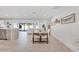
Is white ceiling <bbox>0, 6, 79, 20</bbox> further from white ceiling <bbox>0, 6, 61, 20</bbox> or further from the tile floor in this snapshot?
the tile floor

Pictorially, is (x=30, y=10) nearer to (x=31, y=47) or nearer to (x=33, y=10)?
(x=33, y=10)

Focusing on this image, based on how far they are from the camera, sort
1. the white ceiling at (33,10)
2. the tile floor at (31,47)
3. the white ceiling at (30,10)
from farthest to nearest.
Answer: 1. the white ceiling at (30,10)
2. the white ceiling at (33,10)
3. the tile floor at (31,47)

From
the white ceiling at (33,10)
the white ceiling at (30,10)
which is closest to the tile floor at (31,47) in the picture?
the white ceiling at (33,10)

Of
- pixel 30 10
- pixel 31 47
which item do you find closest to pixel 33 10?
pixel 30 10

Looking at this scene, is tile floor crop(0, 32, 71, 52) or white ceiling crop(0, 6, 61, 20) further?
white ceiling crop(0, 6, 61, 20)

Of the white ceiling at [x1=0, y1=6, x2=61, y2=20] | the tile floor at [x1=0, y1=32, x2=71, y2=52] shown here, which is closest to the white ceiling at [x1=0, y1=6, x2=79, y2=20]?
the white ceiling at [x1=0, y1=6, x2=61, y2=20]

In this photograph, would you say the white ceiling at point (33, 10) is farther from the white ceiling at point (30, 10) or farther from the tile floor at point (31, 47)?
the tile floor at point (31, 47)

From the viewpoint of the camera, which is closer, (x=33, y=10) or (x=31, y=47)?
(x=31, y=47)

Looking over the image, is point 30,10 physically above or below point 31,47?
above

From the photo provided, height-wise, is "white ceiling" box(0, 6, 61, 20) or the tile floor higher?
"white ceiling" box(0, 6, 61, 20)

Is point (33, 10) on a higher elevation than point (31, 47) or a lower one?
higher

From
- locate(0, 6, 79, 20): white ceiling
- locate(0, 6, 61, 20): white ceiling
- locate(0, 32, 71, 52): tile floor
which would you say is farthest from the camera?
locate(0, 6, 61, 20): white ceiling
